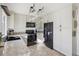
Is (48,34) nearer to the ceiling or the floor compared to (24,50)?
nearer to the ceiling

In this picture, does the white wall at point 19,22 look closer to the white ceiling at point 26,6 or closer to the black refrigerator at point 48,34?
the white ceiling at point 26,6

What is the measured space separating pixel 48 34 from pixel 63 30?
25 centimetres

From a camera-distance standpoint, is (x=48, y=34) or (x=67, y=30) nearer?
(x=67, y=30)

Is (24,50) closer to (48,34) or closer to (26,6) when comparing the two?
(48,34)

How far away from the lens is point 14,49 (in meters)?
1.83

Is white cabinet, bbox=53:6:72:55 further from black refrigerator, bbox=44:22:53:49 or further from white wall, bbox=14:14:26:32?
white wall, bbox=14:14:26:32

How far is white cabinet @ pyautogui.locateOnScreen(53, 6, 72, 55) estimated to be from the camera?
1815mm

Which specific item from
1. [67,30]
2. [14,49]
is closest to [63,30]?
[67,30]

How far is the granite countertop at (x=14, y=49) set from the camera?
5.94ft

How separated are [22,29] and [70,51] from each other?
0.81 m

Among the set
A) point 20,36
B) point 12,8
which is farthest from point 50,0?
point 20,36

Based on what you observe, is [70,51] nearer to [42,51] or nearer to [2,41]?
[42,51]

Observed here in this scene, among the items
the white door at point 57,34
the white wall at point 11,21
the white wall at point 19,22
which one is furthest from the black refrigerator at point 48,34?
the white wall at point 11,21

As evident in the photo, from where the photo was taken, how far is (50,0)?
1.86 meters
